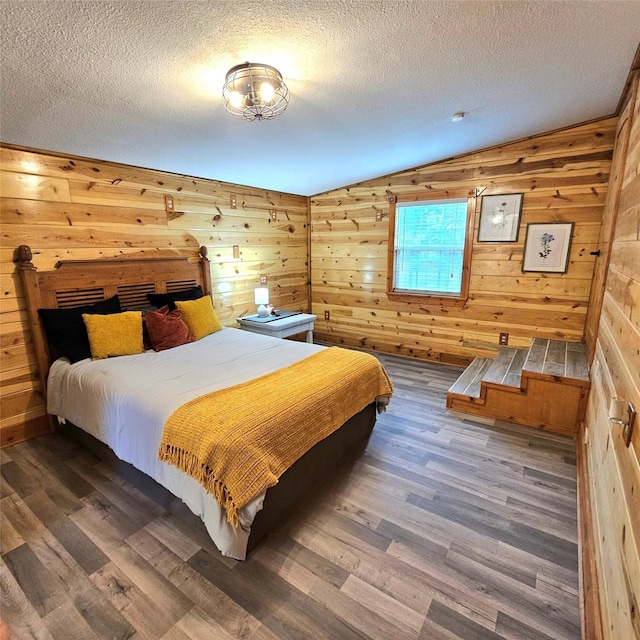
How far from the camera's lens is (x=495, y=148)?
11.7ft

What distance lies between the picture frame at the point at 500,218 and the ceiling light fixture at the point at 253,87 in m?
2.65

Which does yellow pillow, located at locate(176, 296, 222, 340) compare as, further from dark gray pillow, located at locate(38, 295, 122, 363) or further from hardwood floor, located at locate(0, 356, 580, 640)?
hardwood floor, located at locate(0, 356, 580, 640)

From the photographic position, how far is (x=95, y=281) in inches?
112

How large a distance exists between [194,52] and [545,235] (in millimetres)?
3424

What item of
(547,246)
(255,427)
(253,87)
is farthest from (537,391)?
(253,87)

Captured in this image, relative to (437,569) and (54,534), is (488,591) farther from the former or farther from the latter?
(54,534)

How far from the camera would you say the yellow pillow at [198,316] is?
3117mm

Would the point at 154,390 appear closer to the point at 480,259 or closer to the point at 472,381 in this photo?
the point at 472,381

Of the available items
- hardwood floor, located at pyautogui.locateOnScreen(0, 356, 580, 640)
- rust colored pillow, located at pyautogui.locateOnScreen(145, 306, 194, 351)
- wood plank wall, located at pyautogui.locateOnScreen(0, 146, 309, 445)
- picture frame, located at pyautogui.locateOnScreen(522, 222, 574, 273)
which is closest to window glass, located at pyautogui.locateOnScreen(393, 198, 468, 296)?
picture frame, located at pyautogui.locateOnScreen(522, 222, 574, 273)

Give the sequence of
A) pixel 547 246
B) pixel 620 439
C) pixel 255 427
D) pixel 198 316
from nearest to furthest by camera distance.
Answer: pixel 620 439, pixel 255 427, pixel 198 316, pixel 547 246

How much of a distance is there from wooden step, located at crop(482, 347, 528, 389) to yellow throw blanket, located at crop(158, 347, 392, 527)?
141 centimetres

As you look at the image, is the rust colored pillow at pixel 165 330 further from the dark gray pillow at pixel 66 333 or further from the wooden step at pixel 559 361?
the wooden step at pixel 559 361

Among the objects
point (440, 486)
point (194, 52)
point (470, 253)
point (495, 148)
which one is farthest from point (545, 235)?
point (194, 52)

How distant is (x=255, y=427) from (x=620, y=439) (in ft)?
4.87
